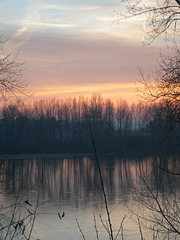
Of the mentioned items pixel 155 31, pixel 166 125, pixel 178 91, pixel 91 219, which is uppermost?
pixel 155 31

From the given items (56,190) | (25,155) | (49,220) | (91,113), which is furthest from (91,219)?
(91,113)

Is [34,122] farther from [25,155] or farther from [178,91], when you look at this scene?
[178,91]

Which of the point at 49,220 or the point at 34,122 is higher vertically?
the point at 34,122

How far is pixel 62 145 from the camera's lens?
7150 centimetres

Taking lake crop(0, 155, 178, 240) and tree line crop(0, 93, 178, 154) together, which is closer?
lake crop(0, 155, 178, 240)

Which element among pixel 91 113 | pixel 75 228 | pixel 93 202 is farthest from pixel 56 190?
pixel 91 113

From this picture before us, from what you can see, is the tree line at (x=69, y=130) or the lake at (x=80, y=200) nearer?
the lake at (x=80, y=200)

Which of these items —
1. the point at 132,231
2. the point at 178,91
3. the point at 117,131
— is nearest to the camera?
the point at 178,91

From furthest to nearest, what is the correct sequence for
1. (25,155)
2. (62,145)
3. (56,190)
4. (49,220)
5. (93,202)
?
1. (62,145)
2. (25,155)
3. (56,190)
4. (93,202)
5. (49,220)

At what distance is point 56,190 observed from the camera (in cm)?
2775

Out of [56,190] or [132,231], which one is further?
[56,190]

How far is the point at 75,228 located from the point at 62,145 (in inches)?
2173

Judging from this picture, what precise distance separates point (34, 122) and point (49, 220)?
64.4m

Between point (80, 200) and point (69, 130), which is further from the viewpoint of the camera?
point (69, 130)
